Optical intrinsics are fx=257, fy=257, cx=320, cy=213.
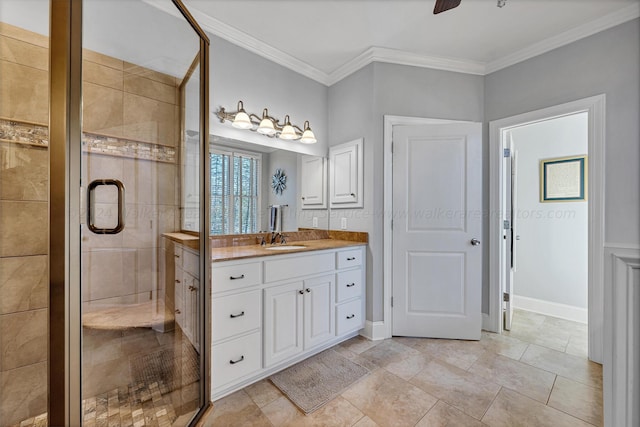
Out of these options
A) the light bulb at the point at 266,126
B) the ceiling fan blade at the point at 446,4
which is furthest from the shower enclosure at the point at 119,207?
the ceiling fan blade at the point at 446,4

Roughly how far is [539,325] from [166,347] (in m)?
3.41

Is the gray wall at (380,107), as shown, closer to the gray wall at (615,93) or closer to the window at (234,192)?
the gray wall at (615,93)

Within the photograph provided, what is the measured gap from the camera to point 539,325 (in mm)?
2680

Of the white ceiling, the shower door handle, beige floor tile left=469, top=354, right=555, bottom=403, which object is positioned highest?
the white ceiling

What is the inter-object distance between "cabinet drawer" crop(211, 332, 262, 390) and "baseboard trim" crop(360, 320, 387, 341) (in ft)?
3.57

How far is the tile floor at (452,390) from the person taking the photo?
145cm

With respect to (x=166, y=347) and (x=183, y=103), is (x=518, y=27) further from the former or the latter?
(x=166, y=347)

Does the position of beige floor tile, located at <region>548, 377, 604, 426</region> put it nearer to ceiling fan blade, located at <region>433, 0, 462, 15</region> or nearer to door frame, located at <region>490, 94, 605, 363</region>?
door frame, located at <region>490, 94, 605, 363</region>

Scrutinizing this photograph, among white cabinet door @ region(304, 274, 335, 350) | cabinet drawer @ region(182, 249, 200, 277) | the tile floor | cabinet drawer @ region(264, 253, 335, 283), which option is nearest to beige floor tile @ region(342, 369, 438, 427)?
the tile floor

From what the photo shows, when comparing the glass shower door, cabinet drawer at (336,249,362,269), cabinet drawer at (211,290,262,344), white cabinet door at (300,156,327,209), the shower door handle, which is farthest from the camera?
white cabinet door at (300,156,327,209)

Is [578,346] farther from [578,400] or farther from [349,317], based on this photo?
[349,317]

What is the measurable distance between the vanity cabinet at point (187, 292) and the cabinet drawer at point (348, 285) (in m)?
1.16

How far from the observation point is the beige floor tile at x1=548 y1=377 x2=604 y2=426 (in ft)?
4.78

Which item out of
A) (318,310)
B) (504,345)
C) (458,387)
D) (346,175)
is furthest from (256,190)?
(504,345)
